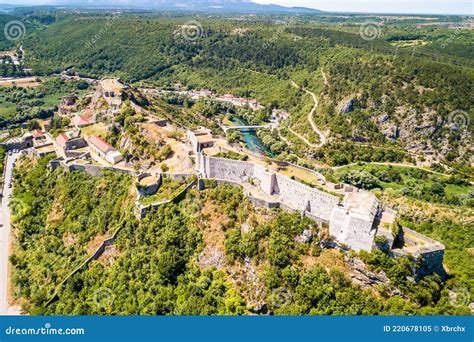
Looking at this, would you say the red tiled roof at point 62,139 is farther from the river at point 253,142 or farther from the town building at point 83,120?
the river at point 253,142

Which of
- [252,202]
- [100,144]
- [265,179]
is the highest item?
[265,179]

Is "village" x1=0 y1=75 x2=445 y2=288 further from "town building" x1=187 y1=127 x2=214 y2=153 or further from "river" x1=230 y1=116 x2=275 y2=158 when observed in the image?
"river" x1=230 y1=116 x2=275 y2=158
